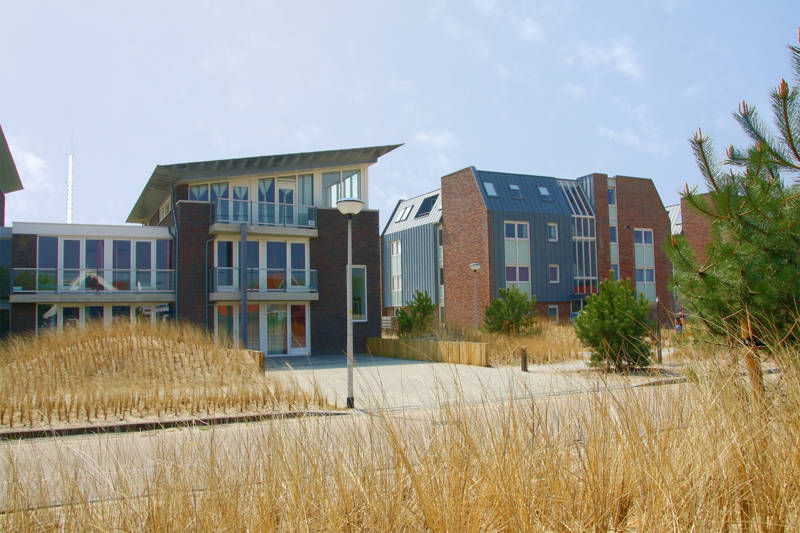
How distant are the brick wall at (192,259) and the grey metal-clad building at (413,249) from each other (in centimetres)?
1681

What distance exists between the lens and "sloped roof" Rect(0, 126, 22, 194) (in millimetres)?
29750

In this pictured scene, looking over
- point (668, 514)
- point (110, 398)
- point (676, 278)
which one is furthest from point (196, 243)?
point (668, 514)

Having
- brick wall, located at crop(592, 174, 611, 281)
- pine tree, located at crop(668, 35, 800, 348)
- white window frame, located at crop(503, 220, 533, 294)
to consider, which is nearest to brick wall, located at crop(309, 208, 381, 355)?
white window frame, located at crop(503, 220, 533, 294)

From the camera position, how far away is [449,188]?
38.8 meters

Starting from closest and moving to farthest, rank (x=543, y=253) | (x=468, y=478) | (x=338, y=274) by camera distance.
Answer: (x=468, y=478), (x=338, y=274), (x=543, y=253)

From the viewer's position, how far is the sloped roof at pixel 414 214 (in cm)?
4053

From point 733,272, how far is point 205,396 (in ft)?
27.0

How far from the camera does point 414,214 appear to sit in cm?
4356

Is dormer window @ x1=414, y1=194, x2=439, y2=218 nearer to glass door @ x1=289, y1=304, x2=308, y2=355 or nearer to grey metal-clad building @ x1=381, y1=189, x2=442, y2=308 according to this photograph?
grey metal-clad building @ x1=381, y1=189, x2=442, y2=308

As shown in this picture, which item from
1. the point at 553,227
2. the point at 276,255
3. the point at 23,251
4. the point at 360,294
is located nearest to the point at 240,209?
the point at 276,255

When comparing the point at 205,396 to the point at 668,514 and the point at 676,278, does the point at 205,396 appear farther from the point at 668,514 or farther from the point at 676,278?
the point at 668,514

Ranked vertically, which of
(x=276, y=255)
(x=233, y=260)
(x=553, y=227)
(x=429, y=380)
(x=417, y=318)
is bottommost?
(x=429, y=380)

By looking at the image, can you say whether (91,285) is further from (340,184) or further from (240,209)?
(340,184)

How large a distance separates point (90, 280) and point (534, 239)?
2374 cm
